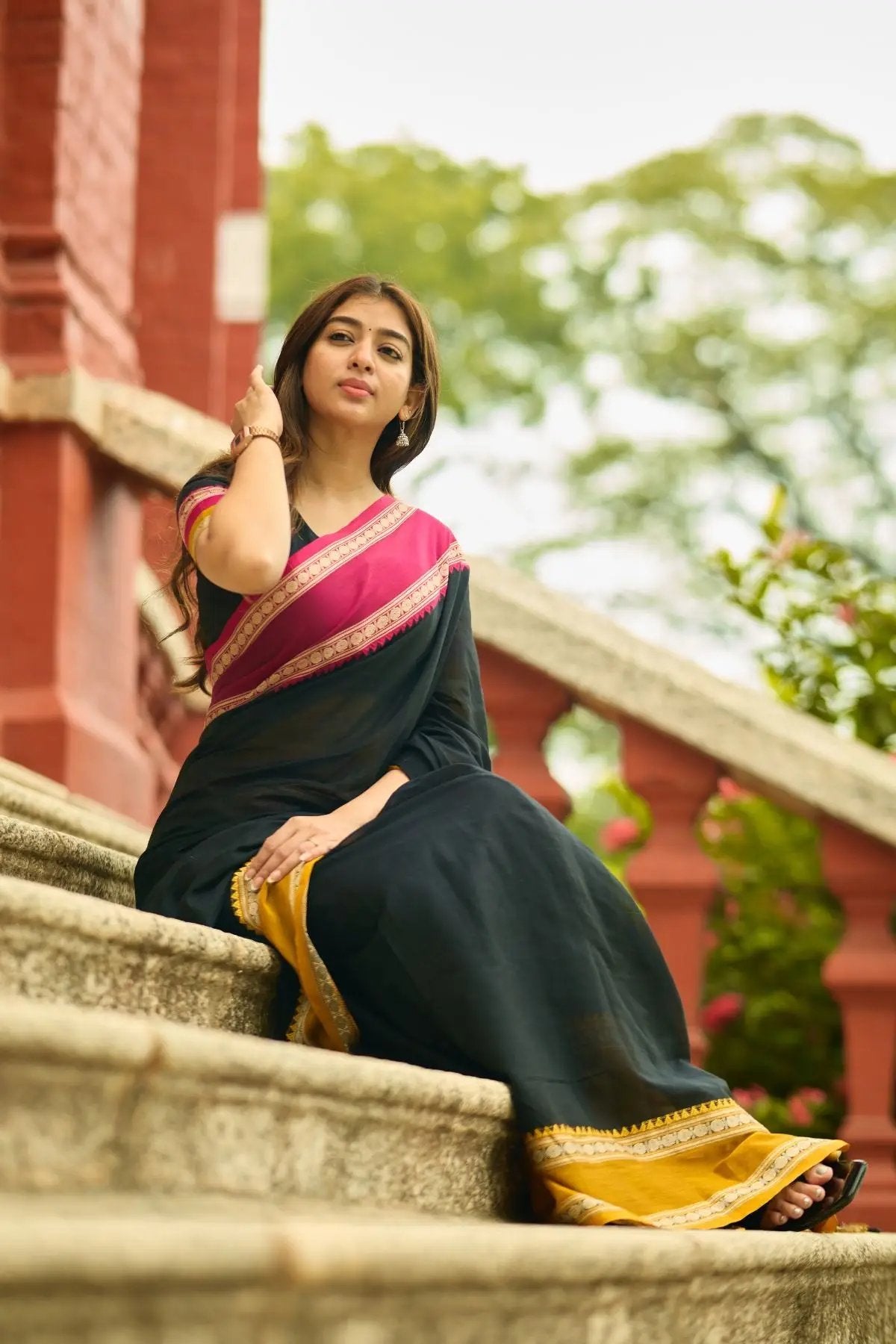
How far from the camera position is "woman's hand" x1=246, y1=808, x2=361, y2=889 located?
252 centimetres

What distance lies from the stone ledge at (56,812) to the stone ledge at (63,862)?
A: 0.33 feet

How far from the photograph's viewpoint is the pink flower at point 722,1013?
14.6 feet

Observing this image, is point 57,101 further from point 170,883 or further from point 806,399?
point 806,399

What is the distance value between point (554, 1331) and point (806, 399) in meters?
18.4

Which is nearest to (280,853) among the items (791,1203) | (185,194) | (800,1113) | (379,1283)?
(791,1203)

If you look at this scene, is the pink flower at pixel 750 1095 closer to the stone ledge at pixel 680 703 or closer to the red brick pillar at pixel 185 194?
the stone ledge at pixel 680 703

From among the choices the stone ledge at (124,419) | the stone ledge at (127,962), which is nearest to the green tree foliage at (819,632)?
the stone ledge at (124,419)

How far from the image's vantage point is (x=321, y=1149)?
184cm

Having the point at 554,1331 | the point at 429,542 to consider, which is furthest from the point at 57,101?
the point at 554,1331

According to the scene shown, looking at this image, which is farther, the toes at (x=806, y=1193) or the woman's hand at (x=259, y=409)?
the woman's hand at (x=259, y=409)

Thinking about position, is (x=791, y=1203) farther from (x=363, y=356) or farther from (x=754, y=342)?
(x=754, y=342)

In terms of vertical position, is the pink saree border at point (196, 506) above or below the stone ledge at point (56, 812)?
above

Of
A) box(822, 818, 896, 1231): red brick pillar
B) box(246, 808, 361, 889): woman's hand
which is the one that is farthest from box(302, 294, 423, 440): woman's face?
box(822, 818, 896, 1231): red brick pillar

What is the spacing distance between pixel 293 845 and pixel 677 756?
1440mm
